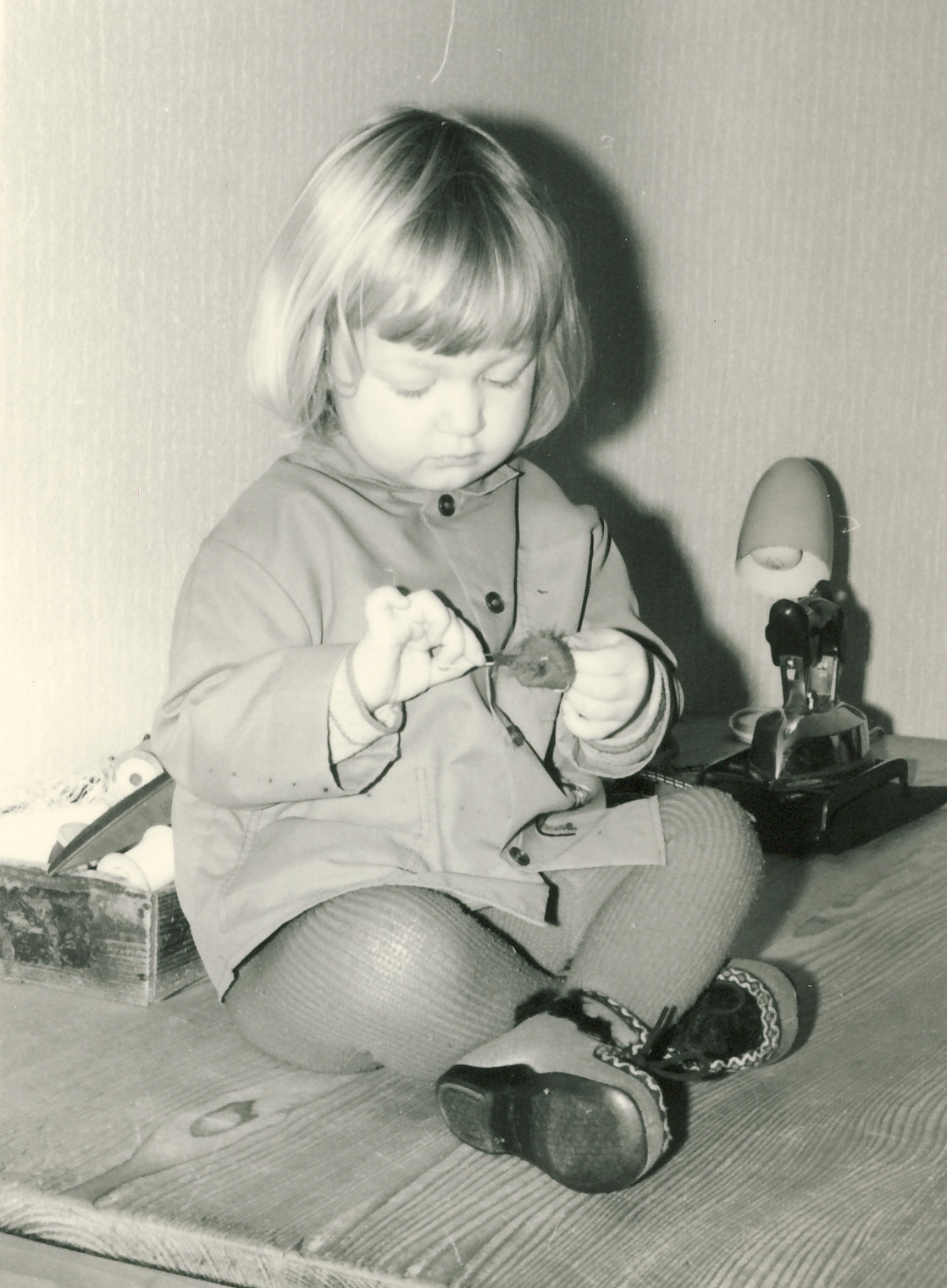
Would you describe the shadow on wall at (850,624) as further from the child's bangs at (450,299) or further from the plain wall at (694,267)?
the child's bangs at (450,299)

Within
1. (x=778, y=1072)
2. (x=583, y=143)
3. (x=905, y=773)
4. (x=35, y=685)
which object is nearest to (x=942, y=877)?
(x=905, y=773)

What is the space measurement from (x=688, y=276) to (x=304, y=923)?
1362 mm

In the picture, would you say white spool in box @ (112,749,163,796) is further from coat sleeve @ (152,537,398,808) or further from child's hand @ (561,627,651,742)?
child's hand @ (561,627,651,742)

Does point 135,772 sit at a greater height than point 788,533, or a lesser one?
lesser

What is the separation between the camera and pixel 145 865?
3.46 ft

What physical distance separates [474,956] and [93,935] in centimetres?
33

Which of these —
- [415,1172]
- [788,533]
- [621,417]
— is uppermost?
[621,417]

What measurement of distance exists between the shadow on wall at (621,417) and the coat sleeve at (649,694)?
815mm

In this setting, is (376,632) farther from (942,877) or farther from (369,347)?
(942,877)

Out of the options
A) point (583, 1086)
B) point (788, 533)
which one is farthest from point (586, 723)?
point (788, 533)

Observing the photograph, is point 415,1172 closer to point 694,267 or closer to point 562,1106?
point 562,1106

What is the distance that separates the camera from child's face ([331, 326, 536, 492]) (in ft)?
2.91

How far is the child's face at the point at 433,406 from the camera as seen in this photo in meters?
0.89

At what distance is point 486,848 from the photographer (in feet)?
3.04
